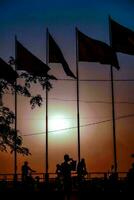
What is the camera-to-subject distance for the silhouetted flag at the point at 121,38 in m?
28.6

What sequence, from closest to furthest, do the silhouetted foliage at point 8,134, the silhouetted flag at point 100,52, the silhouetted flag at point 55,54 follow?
the silhouetted foliage at point 8,134 → the silhouetted flag at point 100,52 → the silhouetted flag at point 55,54

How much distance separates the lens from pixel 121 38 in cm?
2973

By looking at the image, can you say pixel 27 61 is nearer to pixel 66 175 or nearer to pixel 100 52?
pixel 100 52

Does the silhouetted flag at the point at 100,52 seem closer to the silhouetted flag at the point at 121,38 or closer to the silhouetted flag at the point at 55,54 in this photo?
the silhouetted flag at the point at 121,38

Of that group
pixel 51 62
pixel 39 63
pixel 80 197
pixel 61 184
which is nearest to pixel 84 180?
pixel 61 184

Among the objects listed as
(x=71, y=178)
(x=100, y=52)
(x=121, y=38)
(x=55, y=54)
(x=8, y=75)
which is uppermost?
(x=121, y=38)

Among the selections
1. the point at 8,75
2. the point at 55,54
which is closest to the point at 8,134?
the point at 8,75

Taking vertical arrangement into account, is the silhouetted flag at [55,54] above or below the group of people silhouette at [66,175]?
above

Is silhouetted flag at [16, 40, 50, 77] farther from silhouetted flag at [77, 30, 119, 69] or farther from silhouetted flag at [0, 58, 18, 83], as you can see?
silhouetted flag at [0, 58, 18, 83]

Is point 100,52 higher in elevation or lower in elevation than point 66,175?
higher

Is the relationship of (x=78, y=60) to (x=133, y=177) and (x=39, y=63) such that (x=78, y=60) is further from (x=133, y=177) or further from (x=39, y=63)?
(x=133, y=177)

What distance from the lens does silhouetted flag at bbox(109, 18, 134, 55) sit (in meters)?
28.6

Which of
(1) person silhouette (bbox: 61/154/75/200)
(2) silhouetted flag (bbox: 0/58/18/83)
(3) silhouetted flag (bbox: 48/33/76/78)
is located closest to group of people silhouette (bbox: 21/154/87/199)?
(1) person silhouette (bbox: 61/154/75/200)

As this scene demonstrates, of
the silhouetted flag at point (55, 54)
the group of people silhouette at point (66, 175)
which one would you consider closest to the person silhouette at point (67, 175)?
the group of people silhouette at point (66, 175)
